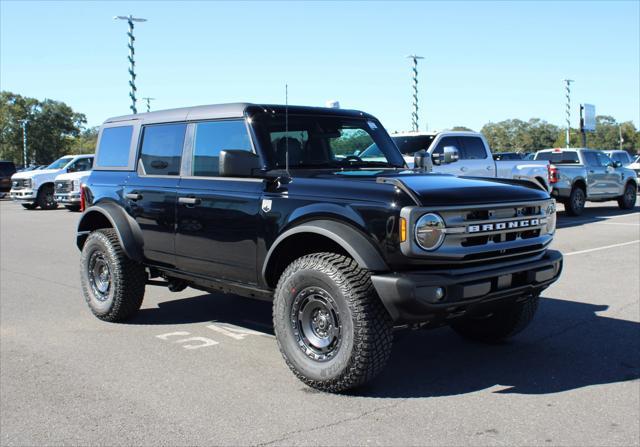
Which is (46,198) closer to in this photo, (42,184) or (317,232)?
(42,184)

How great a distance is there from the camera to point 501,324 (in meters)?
5.27

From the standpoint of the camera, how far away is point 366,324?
400cm

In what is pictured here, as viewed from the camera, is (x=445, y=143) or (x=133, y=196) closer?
(x=133, y=196)

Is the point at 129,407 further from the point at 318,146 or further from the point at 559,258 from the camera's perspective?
the point at 559,258

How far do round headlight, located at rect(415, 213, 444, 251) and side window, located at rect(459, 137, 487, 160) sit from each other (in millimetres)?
10833

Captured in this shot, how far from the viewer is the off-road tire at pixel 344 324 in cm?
402

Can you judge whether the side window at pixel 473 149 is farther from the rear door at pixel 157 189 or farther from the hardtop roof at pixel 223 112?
the rear door at pixel 157 189

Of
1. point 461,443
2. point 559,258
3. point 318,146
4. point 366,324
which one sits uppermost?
point 318,146

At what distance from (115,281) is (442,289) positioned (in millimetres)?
3419

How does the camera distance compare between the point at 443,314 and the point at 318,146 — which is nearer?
the point at 443,314

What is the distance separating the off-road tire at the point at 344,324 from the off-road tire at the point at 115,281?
86.8 inches

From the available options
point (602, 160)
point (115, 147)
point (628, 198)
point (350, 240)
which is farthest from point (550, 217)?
point (628, 198)

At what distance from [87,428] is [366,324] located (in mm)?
1717

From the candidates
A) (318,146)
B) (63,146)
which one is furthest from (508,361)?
(63,146)
